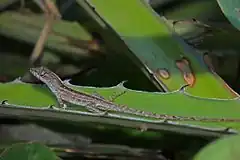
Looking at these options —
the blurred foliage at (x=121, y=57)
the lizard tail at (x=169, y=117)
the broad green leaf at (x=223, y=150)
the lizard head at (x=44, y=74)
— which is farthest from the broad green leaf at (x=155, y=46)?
the broad green leaf at (x=223, y=150)

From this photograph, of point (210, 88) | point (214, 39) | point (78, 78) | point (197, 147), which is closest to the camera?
point (210, 88)

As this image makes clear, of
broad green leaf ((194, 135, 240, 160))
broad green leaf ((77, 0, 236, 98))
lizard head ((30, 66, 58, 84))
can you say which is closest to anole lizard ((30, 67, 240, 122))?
lizard head ((30, 66, 58, 84))

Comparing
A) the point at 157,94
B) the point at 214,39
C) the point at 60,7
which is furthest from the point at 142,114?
the point at 60,7

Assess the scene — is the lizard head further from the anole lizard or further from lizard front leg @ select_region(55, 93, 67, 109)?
lizard front leg @ select_region(55, 93, 67, 109)

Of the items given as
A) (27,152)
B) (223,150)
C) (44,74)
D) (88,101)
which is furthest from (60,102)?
(223,150)

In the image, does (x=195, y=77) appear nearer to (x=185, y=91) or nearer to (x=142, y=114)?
(x=185, y=91)
